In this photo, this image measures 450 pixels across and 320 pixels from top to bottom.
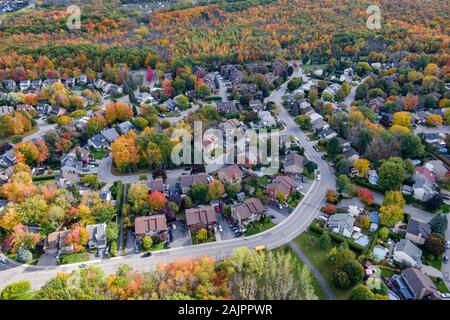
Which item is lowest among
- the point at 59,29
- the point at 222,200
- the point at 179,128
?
the point at 222,200

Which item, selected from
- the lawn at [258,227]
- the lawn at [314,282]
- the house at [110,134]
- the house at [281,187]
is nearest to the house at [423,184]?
the house at [281,187]

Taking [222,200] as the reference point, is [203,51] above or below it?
above

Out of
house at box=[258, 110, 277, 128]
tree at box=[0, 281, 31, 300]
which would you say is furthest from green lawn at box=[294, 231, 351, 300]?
tree at box=[0, 281, 31, 300]

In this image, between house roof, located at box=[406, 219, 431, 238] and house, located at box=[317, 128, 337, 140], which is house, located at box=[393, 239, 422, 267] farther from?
house, located at box=[317, 128, 337, 140]

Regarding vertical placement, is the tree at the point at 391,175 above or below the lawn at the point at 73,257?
above

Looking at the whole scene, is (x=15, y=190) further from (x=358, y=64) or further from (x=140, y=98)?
(x=358, y=64)

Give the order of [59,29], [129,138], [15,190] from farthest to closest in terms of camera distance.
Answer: [59,29]
[129,138]
[15,190]

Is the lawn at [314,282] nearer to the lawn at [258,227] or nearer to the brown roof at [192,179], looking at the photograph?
the lawn at [258,227]

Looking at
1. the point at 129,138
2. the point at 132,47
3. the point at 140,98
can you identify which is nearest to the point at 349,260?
the point at 129,138
